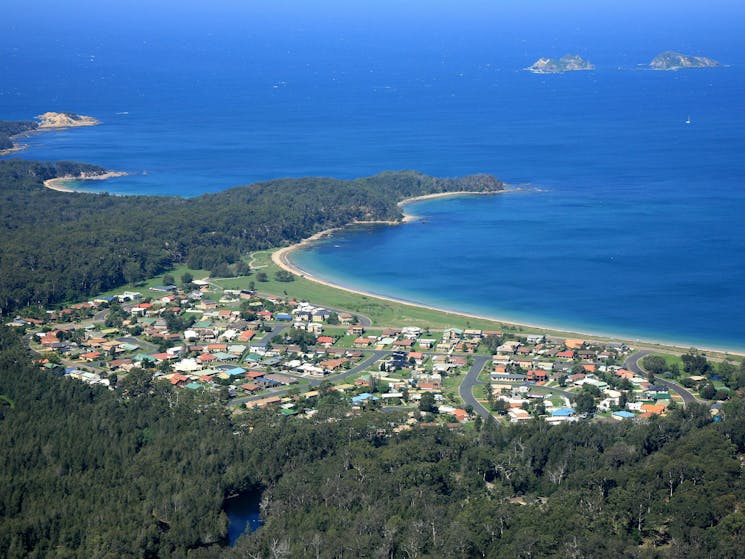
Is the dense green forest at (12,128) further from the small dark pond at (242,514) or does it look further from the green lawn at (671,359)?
the small dark pond at (242,514)

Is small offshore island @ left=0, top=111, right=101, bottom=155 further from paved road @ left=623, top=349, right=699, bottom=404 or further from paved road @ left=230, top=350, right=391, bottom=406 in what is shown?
paved road @ left=623, top=349, right=699, bottom=404

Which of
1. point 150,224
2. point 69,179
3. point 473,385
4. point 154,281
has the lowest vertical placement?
point 473,385

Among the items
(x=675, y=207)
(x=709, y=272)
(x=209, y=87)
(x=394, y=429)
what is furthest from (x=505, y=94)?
(x=394, y=429)

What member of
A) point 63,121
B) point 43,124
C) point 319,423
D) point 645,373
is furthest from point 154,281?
point 63,121

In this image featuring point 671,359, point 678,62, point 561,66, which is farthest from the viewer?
point 561,66

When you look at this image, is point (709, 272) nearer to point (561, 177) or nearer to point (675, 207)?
point (675, 207)

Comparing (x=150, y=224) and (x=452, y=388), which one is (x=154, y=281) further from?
(x=452, y=388)

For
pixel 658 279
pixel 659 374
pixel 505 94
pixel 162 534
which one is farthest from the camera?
pixel 505 94

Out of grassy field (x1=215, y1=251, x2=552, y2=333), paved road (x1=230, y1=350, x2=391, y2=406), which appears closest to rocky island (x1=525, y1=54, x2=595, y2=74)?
grassy field (x1=215, y1=251, x2=552, y2=333)
